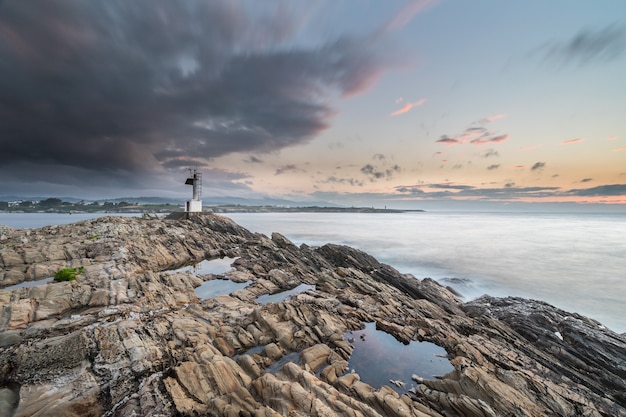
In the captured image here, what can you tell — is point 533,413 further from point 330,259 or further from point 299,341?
point 330,259

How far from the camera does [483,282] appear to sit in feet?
125

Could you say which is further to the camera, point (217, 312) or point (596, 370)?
point (217, 312)

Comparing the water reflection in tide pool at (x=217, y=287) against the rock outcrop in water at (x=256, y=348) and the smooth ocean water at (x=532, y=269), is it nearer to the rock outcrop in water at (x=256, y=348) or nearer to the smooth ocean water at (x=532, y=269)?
the rock outcrop in water at (x=256, y=348)

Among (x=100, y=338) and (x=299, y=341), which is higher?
(x=100, y=338)

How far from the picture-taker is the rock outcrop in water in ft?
30.7

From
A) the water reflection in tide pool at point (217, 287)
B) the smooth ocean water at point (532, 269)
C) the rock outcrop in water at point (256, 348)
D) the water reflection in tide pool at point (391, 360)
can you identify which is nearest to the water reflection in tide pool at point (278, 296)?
the rock outcrop in water at point (256, 348)

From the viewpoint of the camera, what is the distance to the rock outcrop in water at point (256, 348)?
9344 millimetres

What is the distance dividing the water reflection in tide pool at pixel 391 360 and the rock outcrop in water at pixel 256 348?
0.57 m

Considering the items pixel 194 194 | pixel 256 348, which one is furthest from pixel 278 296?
pixel 194 194

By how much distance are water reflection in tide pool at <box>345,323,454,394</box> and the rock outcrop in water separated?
565 millimetres

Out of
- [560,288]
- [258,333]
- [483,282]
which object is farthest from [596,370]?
[560,288]

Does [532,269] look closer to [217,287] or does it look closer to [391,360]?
[391,360]

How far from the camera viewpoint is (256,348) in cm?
1371

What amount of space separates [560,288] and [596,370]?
3057cm
